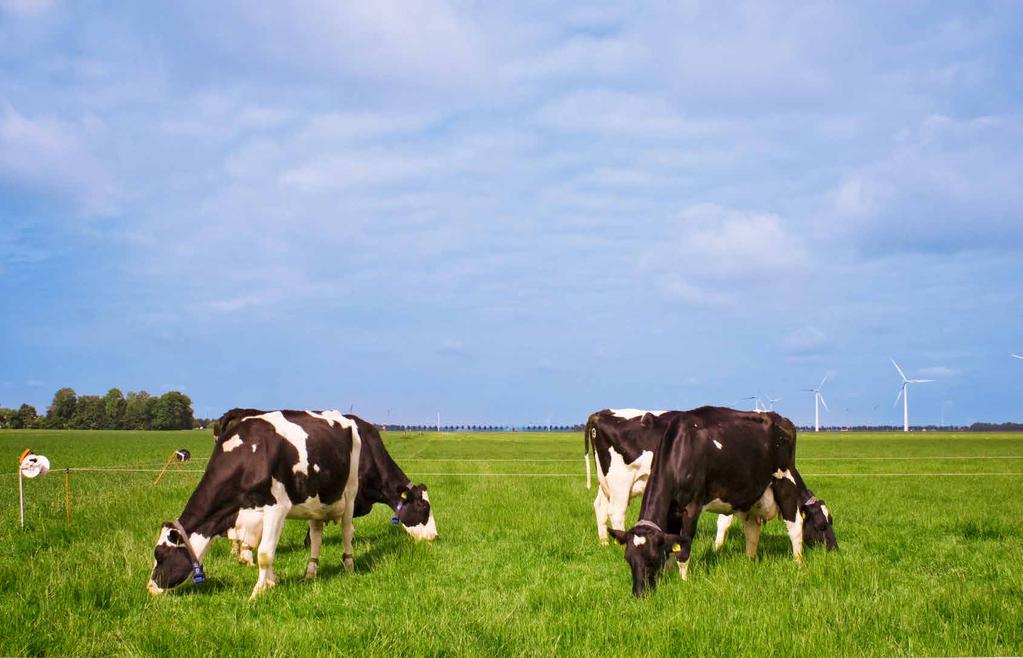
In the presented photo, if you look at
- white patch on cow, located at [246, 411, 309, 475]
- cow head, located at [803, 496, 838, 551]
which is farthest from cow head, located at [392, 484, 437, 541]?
cow head, located at [803, 496, 838, 551]

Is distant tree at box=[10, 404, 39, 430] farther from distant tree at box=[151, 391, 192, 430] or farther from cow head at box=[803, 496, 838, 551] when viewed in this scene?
cow head at box=[803, 496, 838, 551]

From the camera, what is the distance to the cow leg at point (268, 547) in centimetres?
1003

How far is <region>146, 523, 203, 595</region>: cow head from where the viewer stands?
987 cm

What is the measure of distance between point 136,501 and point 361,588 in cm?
1058

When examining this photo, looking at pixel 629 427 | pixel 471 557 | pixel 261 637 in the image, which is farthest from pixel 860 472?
pixel 261 637

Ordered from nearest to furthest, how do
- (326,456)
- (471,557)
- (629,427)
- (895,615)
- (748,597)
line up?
1. (895,615)
2. (748,597)
3. (326,456)
4. (471,557)
5. (629,427)

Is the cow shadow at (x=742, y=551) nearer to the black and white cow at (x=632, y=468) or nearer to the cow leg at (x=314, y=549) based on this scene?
the black and white cow at (x=632, y=468)

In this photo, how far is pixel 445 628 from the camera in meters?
8.17

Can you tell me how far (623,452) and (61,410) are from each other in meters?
171

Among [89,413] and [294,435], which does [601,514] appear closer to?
[294,435]

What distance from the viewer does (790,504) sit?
40.2ft

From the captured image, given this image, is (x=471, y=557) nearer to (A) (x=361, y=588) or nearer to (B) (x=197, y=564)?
(A) (x=361, y=588)

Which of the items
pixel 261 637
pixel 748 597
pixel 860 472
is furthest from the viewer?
pixel 860 472

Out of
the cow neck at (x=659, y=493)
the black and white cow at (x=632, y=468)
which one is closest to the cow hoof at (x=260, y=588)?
the cow neck at (x=659, y=493)
